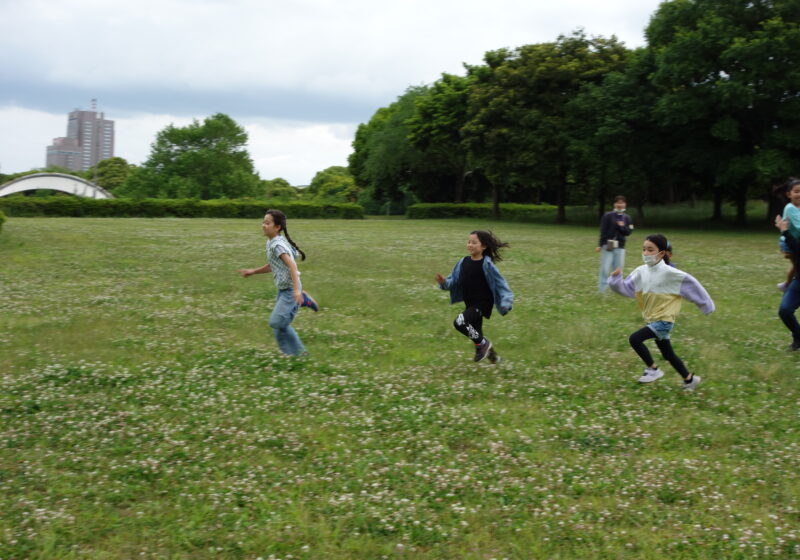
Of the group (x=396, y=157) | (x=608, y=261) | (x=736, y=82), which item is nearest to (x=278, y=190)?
(x=396, y=157)

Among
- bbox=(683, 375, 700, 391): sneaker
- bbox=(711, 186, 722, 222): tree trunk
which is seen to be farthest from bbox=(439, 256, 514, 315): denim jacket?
bbox=(711, 186, 722, 222): tree trunk

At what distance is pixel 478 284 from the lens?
10094mm

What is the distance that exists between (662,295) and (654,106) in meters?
40.2

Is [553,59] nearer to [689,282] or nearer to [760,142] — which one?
[760,142]

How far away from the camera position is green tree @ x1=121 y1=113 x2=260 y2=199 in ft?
296

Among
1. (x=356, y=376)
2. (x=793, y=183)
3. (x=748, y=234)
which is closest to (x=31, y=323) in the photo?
(x=356, y=376)

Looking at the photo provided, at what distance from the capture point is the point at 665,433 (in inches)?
294

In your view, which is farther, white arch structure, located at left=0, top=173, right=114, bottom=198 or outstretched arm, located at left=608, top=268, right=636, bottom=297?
white arch structure, located at left=0, top=173, right=114, bottom=198

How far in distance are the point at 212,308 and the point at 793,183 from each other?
1132 cm

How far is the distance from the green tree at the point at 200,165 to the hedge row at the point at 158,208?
24348 mm

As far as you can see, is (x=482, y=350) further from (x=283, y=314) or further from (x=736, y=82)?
(x=736, y=82)

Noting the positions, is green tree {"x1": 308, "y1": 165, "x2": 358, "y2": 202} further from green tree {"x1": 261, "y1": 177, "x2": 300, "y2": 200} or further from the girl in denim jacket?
the girl in denim jacket

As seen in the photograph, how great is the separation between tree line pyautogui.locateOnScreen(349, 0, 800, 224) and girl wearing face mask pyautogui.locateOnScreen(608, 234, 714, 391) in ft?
112

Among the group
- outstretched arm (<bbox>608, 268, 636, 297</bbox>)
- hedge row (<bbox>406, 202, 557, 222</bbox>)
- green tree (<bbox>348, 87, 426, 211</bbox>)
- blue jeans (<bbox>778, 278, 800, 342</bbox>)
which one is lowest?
blue jeans (<bbox>778, 278, 800, 342</bbox>)
